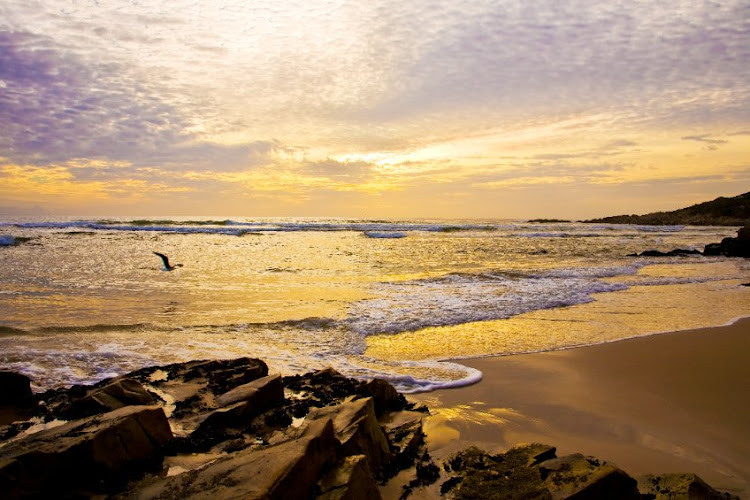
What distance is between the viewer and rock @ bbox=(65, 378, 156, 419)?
4387 millimetres

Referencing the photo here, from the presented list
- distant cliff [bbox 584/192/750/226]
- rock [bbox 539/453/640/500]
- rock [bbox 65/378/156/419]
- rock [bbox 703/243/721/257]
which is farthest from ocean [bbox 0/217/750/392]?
distant cliff [bbox 584/192/750/226]

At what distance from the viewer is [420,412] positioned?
16.2 feet

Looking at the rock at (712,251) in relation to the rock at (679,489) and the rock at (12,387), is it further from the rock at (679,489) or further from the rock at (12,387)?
the rock at (12,387)

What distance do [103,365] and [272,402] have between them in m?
3.29

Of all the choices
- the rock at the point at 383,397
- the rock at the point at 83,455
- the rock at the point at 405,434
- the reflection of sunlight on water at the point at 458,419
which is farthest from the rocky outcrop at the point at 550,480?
the rock at the point at 83,455

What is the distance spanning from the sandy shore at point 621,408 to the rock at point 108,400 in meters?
2.97

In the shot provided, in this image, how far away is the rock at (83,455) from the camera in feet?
10.1

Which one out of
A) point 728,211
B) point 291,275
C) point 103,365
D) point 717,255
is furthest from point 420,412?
point 728,211

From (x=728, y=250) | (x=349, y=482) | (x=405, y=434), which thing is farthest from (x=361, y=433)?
(x=728, y=250)

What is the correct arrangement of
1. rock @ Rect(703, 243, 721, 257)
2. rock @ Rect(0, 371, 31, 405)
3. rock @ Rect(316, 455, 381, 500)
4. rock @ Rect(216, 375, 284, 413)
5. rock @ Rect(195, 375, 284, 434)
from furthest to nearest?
rock @ Rect(703, 243, 721, 257), rock @ Rect(0, 371, 31, 405), rock @ Rect(216, 375, 284, 413), rock @ Rect(195, 375, 284, 434), rock @ Rect(316, 455, 381, 500)

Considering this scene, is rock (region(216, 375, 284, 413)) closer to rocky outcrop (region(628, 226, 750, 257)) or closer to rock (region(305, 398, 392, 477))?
rock (region(305, 398, 392, 477))

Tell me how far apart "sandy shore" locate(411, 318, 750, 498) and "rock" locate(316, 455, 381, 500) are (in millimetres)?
1215

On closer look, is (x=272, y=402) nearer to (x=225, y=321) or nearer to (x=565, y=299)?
(x=225, y=321)

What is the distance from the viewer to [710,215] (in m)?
74.0
